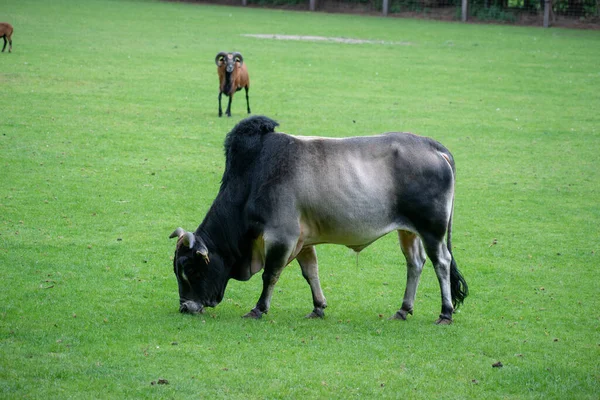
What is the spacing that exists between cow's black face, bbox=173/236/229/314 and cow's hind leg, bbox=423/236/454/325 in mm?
2210

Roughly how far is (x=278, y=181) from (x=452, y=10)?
4239cm

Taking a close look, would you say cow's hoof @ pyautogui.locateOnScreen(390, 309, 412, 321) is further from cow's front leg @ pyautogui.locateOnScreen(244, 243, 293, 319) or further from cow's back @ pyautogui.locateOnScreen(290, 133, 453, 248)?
cow's front leg @ pyautogui.locateOnScreen(244, 243, 293, 319)

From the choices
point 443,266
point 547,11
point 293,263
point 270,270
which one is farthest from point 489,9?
point 270,270

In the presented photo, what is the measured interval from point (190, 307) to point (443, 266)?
8.93 ft

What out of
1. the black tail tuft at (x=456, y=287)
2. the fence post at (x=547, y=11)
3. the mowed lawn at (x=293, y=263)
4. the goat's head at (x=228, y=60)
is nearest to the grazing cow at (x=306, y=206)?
the black tail tuft at (x=456, y=287)

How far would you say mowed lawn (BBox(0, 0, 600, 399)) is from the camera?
288 inches

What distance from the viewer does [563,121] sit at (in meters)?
20.5

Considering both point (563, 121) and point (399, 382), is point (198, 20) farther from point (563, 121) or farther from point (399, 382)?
point (399, 382)

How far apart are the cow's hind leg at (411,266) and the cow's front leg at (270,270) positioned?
1.38 meters

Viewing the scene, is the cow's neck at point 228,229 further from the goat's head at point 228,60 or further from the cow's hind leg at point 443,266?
the goat's head at point 228,60

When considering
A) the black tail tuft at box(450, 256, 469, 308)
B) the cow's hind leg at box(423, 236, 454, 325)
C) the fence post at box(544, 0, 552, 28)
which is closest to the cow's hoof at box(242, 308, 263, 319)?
the cow's hind leg at box(423, 236, 454, 325)

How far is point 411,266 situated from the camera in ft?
30.2

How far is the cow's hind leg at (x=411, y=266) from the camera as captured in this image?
9070 millimetres

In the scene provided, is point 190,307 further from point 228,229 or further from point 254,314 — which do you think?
point 228,229
